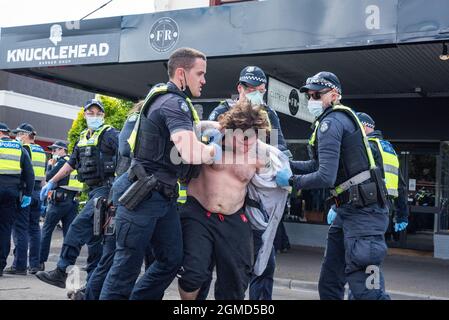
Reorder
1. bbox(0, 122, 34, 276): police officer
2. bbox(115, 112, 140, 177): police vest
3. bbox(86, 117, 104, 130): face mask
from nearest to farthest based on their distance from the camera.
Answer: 1. bbox(115, 112, 140, 177): police vest
2. bbox(86, 117, 104, 130): face mask
3. bbox(0, 122, 34, 276): police officer

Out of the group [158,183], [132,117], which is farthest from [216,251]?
[132,117]

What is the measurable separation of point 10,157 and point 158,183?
4.30 meters

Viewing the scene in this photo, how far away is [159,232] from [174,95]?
1001 mm

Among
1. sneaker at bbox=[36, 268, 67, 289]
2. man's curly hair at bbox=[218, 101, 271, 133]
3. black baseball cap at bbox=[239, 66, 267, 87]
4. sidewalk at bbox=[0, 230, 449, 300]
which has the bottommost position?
sidewalk at bbox=[0, 230, 449, 300]

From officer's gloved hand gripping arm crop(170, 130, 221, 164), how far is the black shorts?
21.4 inches

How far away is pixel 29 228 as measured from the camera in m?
8.41

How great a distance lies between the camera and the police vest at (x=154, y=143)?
4.15 meters

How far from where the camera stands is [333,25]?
8289mm

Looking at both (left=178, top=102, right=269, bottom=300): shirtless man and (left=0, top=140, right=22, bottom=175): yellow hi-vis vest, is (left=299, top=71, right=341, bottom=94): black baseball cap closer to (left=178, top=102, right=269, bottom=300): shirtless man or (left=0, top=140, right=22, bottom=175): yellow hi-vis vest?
(left=178, top=102, right=269, bottom=300): shirtless man

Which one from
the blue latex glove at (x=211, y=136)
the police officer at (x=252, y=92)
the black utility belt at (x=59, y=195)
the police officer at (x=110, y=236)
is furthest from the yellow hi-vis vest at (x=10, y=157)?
the blue latex glove at (x=211, y=136)

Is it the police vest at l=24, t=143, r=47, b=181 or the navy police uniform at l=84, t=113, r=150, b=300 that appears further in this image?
the police vest at l=24, t=143, r=47, b=181

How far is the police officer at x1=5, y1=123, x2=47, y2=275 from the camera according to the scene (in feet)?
25.9

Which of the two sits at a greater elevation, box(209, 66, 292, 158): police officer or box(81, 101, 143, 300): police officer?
box(209, 66, 292, 158): police officer

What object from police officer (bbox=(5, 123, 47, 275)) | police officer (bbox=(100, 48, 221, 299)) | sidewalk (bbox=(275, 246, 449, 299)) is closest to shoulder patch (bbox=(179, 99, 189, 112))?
police officer (bbox=(100, 48, 221, 299))
